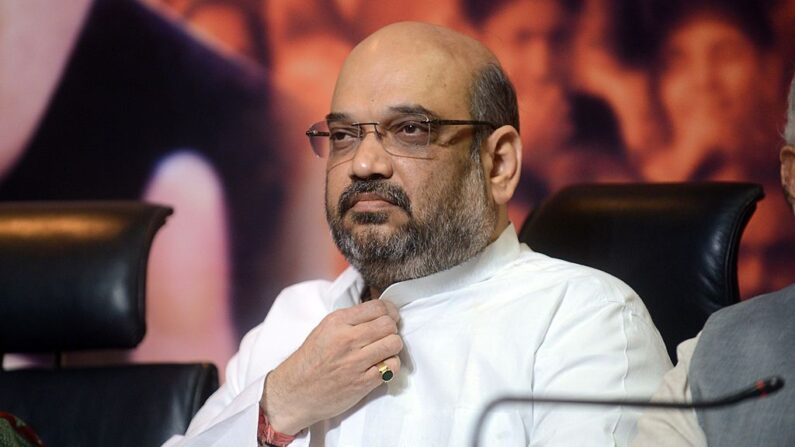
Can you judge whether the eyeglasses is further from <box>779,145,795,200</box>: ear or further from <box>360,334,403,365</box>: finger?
<box>779,145,795,200</box>: ear

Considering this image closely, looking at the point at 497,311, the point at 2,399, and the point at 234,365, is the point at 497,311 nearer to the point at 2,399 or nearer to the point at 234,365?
the point at 234,365

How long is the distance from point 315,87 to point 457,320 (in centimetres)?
119

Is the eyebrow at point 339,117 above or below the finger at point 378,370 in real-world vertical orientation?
above

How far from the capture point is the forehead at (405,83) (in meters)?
1.62

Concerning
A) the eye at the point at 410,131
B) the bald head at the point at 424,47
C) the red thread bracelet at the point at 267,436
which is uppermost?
the bald head at the point at 424,47

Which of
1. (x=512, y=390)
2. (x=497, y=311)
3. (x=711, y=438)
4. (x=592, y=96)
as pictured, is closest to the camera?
(x=711, y=438)

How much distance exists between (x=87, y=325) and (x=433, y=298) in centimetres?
71

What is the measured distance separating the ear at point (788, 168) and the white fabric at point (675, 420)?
229 millimetres

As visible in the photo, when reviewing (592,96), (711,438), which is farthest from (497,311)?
(592,96)

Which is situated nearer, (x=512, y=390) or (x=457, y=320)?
(x=512, y=390)

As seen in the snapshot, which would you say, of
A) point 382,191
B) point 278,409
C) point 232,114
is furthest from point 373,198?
point 232,114

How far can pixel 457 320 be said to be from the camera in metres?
1.61

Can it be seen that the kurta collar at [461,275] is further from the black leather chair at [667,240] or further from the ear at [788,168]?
the ear at [788,168]

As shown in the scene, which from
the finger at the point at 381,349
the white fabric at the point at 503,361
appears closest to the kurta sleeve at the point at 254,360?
the white fabric at the point at 503,361
